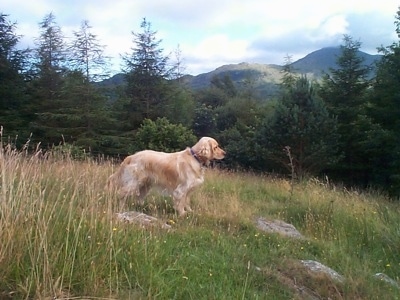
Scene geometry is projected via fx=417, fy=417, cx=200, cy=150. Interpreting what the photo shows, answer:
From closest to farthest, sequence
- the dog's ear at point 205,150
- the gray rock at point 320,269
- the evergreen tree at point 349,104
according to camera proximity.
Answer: the gray rock at point 320,269
the dog's ear at point 205,150
the evergreen tree at point 349,104

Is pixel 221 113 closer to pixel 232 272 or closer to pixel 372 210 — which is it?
pixel 372 210

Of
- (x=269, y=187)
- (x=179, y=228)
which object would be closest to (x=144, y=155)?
(x=179, y=228)

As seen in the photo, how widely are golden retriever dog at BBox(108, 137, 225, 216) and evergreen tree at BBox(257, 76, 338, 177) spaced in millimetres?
10274

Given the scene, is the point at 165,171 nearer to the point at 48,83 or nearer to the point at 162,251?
the point at 162,251

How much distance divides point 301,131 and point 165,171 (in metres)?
11.1

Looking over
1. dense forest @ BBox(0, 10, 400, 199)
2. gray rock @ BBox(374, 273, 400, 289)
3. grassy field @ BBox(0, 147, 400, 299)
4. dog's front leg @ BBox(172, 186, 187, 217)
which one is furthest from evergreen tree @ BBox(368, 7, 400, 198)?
gray rock @ BBox(374, 273, 400, 289)

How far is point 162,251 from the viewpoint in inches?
153

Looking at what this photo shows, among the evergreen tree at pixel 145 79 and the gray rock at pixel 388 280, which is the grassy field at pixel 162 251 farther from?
the evergreen tree at pixel 145 79

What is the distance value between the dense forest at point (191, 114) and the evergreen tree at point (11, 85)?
0.07 meters

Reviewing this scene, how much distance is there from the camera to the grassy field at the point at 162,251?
2955mm

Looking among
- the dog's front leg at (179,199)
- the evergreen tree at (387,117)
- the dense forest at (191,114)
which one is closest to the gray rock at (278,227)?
the dog's front leg at (179,199)

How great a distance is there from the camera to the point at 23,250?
2.96m

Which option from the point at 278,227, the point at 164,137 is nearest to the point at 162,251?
the point at 278,227

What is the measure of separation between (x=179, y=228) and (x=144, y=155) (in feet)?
8.64
